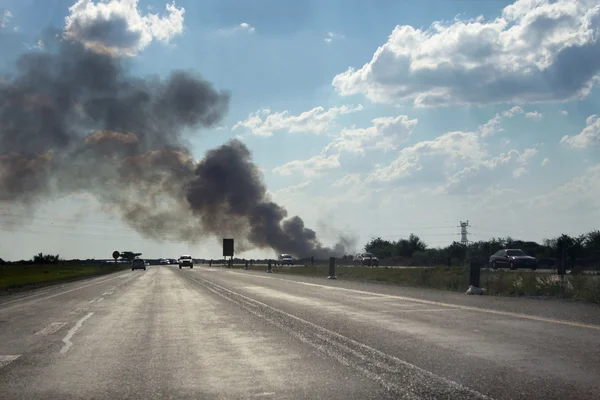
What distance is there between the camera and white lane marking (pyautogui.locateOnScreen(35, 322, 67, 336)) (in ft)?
39.9

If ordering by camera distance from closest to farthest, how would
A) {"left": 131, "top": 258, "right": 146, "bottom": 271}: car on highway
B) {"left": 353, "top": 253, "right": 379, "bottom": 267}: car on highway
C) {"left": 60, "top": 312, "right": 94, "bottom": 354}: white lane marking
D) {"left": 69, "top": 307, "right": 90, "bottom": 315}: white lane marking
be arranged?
{"left": 60, "top": 312, "right": 94, "bottom": 354}: white lane marking, {"left": 69, "top": 307, "right": 90, "bottom": 315}: white lane marking, {"left": 353, "top": 253, "right": 379, "bottom": 267}: car on highway, {"left": 131, "top": 258, "right": 146, "bottom": 271}: car on highway

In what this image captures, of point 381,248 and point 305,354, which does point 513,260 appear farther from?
point 381,248

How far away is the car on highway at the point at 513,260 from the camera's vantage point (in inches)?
→ 1650

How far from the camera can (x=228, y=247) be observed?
101 metres

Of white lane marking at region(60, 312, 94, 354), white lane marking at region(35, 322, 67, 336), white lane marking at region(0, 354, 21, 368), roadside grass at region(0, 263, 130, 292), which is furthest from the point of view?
roadside grass at region(0, 263, 130, 292)

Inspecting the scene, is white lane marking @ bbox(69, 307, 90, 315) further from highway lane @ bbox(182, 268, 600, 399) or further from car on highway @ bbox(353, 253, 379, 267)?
car on highway @ bbox(353, 253, 379, 267)

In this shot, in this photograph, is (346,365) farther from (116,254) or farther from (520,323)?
(116,254)

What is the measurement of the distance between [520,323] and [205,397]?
28.2 feet

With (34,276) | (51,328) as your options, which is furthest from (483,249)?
(51,328)

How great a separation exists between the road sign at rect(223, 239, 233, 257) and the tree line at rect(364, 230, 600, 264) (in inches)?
1010

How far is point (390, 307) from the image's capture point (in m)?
17.2

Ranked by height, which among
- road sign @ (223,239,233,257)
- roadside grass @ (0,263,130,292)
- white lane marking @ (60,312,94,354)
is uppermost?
road sign @ (223,239,233,257)

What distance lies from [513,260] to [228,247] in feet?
212

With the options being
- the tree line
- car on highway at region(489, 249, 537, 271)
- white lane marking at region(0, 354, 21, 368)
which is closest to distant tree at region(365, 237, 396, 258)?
the tree line
